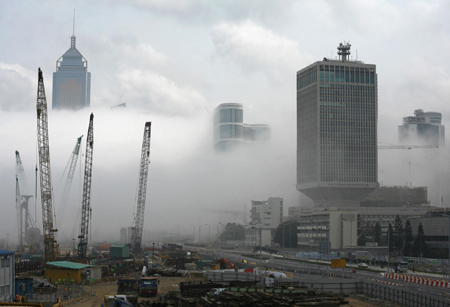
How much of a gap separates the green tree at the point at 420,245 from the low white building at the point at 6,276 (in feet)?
459

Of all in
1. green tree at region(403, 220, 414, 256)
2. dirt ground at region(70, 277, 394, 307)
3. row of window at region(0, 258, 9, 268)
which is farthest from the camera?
green tree at region(403, 220, 414, 256)

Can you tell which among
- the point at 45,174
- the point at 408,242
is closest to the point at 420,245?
the point at 408,242

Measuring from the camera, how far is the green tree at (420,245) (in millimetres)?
183375

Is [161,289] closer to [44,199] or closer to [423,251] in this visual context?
[44,199]

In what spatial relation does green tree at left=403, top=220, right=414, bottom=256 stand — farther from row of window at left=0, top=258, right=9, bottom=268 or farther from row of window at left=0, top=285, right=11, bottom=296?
row of window at left=0, top=258, right=9, bottom=268

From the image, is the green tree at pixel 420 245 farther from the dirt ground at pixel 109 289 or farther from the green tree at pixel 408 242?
the dirt ground at pixel 109 289

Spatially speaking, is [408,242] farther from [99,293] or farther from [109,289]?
Answer: [99,293]

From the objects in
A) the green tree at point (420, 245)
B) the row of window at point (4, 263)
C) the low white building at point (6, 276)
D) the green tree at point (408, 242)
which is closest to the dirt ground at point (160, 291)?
the low white building at point (6, 276)

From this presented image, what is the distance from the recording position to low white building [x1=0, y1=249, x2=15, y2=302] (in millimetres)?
64500

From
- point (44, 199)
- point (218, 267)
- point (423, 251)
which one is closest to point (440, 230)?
point (423, 251)

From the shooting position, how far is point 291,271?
12362 cm

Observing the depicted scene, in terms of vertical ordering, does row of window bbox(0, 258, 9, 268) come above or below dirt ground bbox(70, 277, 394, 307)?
above

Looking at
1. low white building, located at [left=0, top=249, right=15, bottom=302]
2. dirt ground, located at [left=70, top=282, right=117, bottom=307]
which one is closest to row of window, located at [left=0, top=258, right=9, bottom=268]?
low white building, located at [left=0, top=249, right=15, bottom=302]

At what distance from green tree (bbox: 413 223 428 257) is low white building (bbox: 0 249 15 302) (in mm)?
139802
